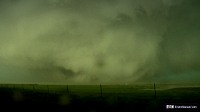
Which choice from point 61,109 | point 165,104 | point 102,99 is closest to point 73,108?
point 61,109

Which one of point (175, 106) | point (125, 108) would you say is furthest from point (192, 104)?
point (125, 108)

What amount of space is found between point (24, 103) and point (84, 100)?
248 cm

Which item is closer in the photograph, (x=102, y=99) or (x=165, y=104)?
(x=165, y=104)

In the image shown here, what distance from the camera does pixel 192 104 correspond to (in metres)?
9.62

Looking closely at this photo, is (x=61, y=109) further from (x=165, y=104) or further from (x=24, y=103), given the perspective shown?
(x=165, y=104)

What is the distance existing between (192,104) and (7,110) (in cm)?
555

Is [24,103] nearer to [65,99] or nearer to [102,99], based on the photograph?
[65,99]

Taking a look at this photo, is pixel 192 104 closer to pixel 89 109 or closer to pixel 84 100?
pixel 89 109

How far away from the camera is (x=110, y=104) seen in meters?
12.3

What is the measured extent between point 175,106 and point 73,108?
3.56 meters

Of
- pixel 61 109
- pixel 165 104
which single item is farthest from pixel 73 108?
pixel 165 104

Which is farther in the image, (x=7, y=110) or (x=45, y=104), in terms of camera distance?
(x=45, y=104)

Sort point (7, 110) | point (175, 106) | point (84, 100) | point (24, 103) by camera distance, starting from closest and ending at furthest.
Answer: point (175, 106) < point (7, 110) < point (24, 103) < point (84, 100)

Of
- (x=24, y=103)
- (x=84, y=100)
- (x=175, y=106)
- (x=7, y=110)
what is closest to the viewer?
(x=175, y=106)
